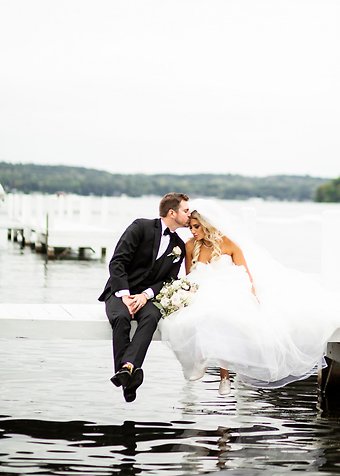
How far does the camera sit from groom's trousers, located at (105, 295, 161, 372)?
8.39 metres

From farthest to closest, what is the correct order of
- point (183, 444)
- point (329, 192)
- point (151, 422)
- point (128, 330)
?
point (329, 192), point (128, 330), point (151, 422), point (183, 444)

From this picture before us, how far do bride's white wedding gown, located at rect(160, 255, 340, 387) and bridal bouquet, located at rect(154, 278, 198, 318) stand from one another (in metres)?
0.05

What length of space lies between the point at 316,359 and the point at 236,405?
0.81m

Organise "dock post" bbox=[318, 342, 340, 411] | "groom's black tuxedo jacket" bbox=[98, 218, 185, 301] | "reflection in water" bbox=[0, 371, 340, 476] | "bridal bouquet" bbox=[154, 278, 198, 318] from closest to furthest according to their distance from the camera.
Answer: "reflection in water" bbox=[0, 371, 340, 476], "bridal bouquet" bbox=[154, 278, 198, 318], "groom's black tuxedo jacket" bbox=[98, 218, 185, 301], "dock post" bbox=[318, 342, 340, 411]

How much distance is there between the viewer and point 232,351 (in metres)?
8.51

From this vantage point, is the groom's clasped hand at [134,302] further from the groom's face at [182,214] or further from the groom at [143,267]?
the groom's face at [182,214]

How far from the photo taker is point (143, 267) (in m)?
9.03

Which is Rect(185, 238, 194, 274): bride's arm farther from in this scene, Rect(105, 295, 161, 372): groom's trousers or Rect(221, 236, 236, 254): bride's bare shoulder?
Rect(105, 295, 161, 372): groom's trousers

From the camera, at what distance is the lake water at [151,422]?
23.6 ft

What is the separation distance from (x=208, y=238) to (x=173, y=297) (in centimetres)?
69

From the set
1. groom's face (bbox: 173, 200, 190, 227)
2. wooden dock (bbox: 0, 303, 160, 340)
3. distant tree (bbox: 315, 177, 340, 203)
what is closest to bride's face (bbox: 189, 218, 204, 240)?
groom's face (bbox: 173, 200, 190, 227)

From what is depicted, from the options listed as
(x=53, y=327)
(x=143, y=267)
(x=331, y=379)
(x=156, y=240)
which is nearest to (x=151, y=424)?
(x=53, y=327)

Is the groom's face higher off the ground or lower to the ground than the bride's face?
higher

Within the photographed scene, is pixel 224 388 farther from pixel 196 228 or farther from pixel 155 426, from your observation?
pixel 196 228
